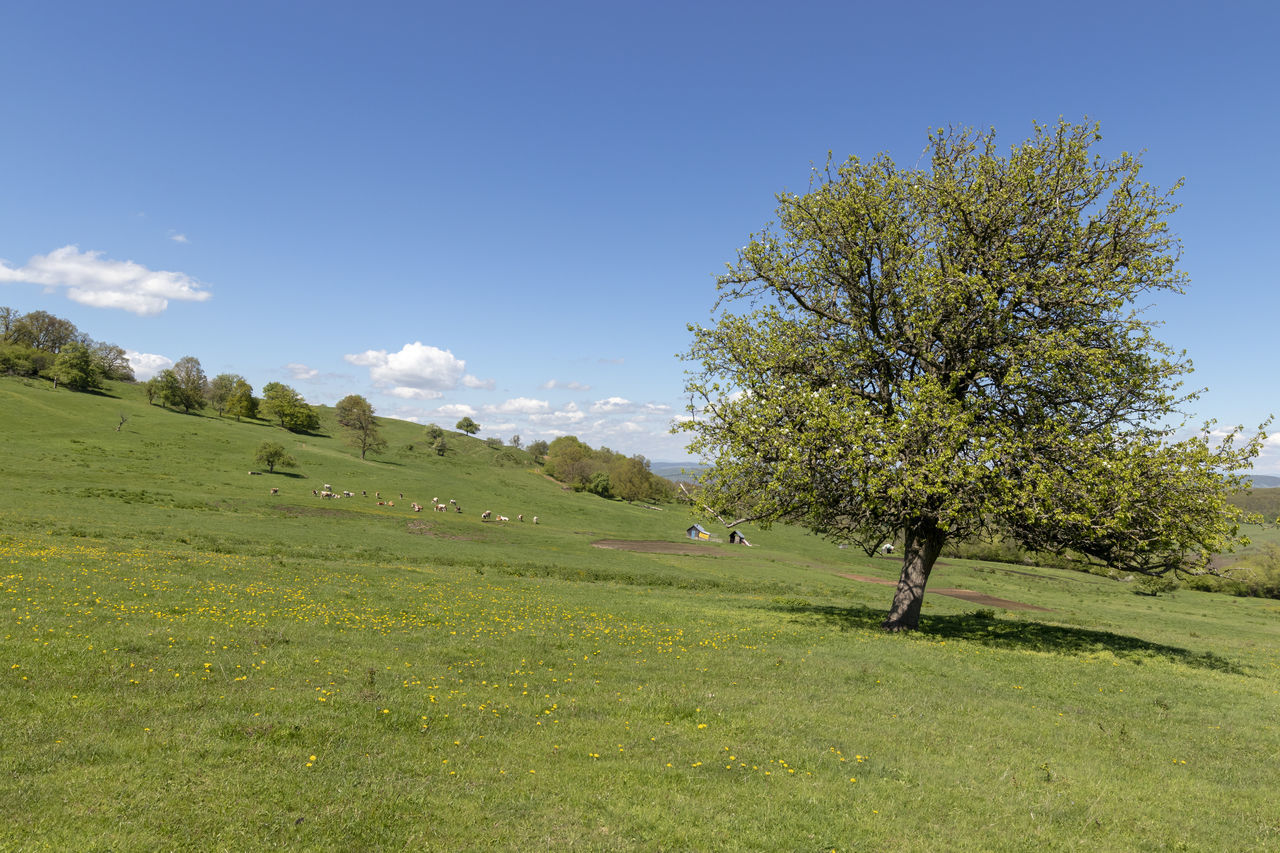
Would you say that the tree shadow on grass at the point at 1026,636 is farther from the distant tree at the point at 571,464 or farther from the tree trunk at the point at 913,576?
the distant tree at the point at 571,464

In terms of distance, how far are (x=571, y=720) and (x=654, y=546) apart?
60590mm

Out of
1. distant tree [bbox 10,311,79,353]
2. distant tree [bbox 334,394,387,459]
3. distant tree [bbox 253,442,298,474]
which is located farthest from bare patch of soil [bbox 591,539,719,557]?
distant tree [bbox 10,311,79,353]

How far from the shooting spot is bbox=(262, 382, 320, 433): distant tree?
14600cm

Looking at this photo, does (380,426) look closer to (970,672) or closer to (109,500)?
(109,500)

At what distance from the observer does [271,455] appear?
9288 cm

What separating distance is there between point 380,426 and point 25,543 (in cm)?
16358

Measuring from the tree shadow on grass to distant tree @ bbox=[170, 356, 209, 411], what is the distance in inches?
5856

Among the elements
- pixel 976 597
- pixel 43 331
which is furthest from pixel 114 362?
pixel 976 597

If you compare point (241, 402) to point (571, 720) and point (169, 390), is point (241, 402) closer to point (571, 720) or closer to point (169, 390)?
point (169, 390)

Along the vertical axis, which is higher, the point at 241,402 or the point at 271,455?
the point at 241,402

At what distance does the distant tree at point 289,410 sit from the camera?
479 ft

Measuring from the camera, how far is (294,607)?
2056 centimetres

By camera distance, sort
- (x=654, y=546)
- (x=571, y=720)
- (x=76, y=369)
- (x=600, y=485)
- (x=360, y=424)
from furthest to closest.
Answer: (x=600, y=485), (x=360, y=424), (x=76, y=369), (x=654, y=546), (x=571, y=720)

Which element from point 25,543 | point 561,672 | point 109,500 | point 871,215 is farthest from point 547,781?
point 109,500
